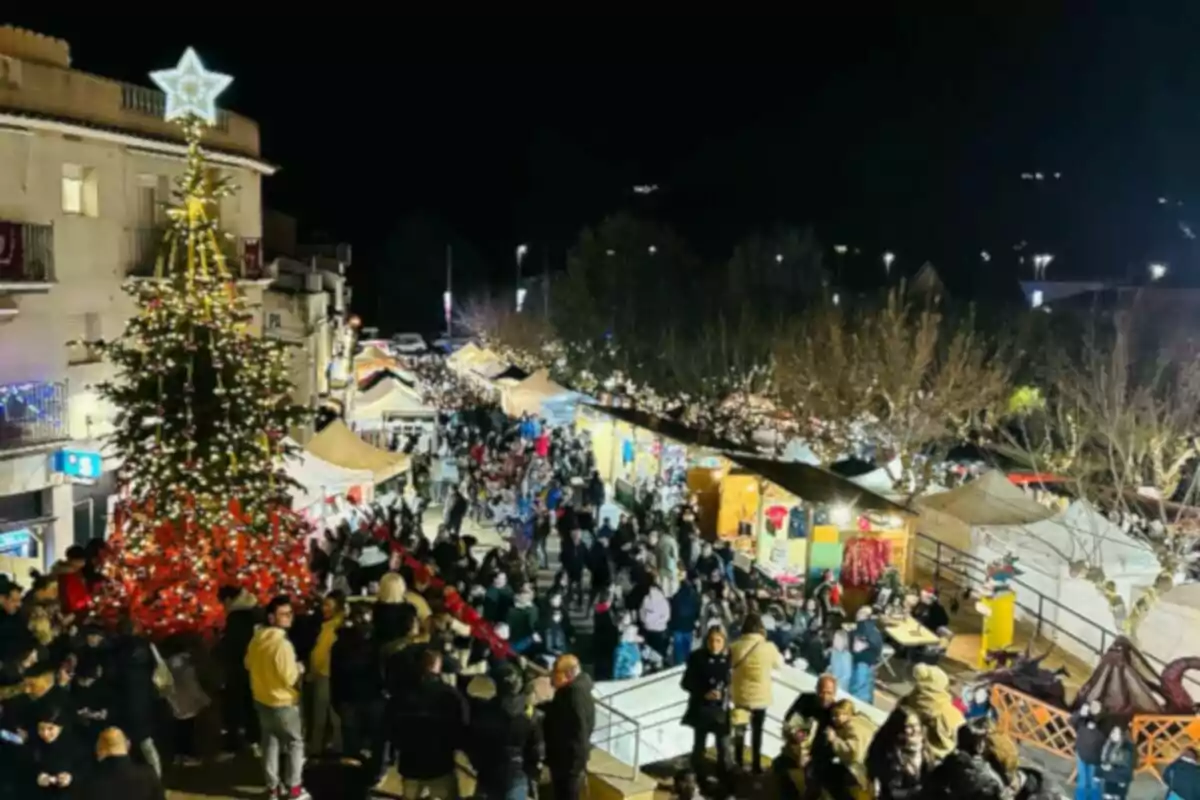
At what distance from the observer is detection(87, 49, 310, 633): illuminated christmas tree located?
1089cm

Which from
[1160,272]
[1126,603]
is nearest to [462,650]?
[1126,603]

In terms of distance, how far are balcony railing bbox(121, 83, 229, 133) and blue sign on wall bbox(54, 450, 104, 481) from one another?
20.1 ft

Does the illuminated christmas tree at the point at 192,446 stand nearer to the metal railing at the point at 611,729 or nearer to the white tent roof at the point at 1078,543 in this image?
the metal railing at the point at 611,729

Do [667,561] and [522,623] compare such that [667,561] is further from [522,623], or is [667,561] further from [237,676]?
[237,676]

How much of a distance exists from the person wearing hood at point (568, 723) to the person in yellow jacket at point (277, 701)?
74.2 inches

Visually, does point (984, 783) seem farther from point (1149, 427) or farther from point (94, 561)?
point (1149, 427)

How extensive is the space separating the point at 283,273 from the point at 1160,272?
1802 inches

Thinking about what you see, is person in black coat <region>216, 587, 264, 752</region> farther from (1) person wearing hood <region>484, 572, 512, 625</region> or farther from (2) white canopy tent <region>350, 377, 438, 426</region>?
(2) white canopy tent <region>350, 377, 438, 426</region>

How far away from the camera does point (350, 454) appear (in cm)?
1659

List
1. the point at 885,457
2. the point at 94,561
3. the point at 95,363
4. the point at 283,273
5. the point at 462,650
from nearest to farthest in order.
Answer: the point at 462,650
the point at 94,561
the point at 95,363
the point at 885,457
the point at 283,273

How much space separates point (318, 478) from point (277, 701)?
8107mm

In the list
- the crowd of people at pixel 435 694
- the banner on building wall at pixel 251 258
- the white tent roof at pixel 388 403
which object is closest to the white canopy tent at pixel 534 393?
the white tent roof at pixel 388 403

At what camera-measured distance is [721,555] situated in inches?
646

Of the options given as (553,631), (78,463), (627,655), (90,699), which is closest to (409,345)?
(78,463)
